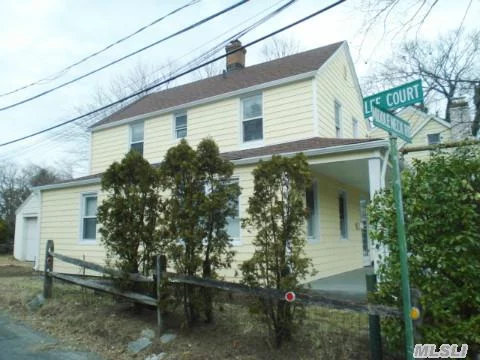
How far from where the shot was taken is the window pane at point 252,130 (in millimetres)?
10922

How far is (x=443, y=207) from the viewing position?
3.65 meters

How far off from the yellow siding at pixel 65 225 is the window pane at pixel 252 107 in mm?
5111

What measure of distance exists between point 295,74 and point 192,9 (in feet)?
15.0

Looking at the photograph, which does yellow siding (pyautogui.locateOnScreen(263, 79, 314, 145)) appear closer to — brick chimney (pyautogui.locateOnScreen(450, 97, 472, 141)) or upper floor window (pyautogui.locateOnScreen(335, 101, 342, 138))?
upper floor window (pyautogui.locateOnScreen(335, 101, 342, 138))

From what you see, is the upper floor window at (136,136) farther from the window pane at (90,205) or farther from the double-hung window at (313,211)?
the double-hung window at (313,211)

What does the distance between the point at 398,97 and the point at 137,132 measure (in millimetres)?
11809

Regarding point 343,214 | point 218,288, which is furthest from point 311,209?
point 218,288

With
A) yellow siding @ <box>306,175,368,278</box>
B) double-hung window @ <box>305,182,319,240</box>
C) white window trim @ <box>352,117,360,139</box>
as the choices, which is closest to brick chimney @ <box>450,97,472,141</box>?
white window trim @ <box>352,117,360,139</box>

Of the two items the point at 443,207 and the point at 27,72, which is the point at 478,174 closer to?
the point at 443,207

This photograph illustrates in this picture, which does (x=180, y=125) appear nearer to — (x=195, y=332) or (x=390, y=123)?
(x=195, y=332)

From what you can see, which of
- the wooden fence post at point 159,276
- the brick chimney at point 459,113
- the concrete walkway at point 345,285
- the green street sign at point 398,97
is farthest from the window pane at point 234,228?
the brick chimney at point 459,113

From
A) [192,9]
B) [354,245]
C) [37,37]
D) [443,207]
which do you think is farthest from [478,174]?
[37,37]

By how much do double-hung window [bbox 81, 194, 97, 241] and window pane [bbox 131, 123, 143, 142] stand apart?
2.78m

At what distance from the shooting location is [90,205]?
12.1 m
